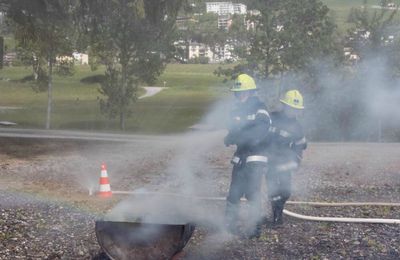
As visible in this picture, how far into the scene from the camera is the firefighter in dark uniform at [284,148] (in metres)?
8.05

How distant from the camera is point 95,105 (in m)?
42.2

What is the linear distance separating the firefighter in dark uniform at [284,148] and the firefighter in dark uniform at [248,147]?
0.27m

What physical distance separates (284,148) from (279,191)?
0.58 metres

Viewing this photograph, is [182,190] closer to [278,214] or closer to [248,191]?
[278,214]

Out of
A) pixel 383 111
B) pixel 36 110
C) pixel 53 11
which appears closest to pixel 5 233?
pixel 53 11

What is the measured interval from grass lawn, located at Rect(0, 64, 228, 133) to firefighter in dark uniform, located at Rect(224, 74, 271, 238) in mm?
18243

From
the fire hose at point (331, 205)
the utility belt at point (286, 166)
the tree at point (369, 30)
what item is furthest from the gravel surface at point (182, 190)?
the tree at point (369, 30)

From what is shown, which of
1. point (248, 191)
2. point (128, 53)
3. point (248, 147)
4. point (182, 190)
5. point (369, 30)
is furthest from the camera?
point (128, 53)

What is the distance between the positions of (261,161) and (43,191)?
4473mm

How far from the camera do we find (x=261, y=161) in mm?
7730

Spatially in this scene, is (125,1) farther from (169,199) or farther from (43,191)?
(169,199)

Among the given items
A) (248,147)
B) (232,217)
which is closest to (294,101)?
(248,147)

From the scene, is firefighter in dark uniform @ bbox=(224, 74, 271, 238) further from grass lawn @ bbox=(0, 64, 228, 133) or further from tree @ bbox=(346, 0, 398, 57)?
grass lawn @ bbox=(0, 64, 228, 133)

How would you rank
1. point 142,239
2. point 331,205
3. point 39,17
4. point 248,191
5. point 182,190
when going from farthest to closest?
point 39,17
point 182,190
point 331,205
point 248,191
point 142,239
